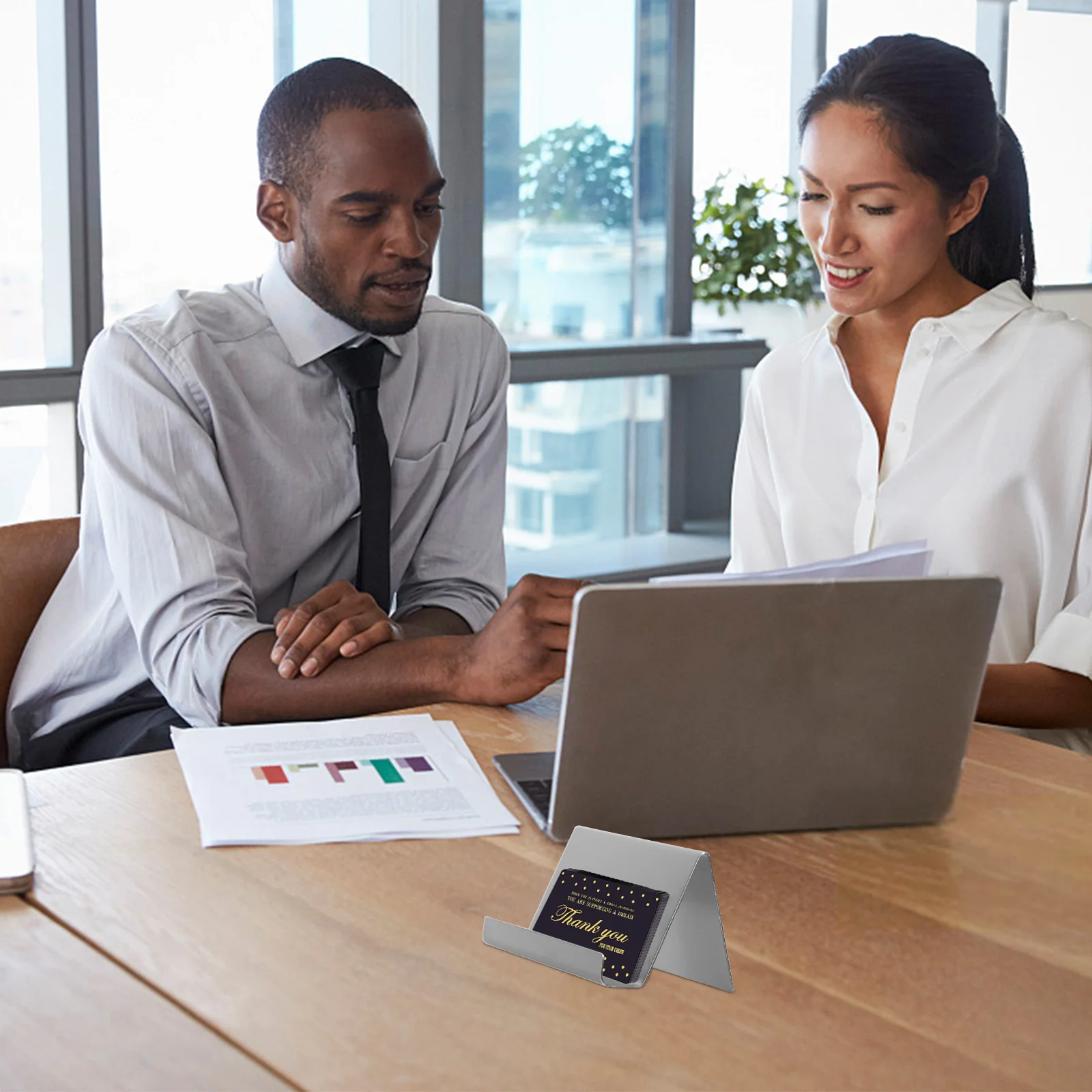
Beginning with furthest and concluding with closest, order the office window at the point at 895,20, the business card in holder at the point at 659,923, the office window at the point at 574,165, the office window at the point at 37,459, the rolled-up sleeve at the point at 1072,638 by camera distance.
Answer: the office window at the point at 895,20 < the office window at the point at 574,165 < the office window at the point at 37,459 < the rolled-up sleeve at the point at 1072,638 < the business card in holder at the point at 659,923

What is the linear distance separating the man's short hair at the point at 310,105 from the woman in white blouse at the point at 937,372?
0.57 metres

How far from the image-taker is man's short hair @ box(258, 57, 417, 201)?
1849 mm

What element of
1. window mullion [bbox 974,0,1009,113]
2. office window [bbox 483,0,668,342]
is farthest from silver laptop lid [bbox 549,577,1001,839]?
window mullion [bbox 974,0,1009,113]

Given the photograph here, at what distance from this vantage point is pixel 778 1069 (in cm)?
77

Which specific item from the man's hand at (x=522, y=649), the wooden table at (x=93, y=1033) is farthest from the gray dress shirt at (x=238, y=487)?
the wooden table at (x=93, y=1033)

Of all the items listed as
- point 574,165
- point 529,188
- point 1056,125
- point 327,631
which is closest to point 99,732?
point 327,631

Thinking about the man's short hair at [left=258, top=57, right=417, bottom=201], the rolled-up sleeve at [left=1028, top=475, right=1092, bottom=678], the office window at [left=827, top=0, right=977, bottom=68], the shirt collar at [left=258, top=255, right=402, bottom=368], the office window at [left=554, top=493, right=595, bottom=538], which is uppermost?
the office window at [left=827, top=0, right=977, bottom=68]

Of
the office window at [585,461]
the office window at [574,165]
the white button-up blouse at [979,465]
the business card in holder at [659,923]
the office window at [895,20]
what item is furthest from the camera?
the office window at [895,20]

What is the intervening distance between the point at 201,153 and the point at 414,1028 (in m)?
2.79

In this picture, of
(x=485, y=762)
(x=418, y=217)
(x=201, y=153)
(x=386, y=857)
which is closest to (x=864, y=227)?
(x=418, y=217)

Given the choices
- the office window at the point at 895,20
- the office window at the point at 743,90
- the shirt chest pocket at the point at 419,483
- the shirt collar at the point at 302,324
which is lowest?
the shirt chest pocket at the point at 419,483

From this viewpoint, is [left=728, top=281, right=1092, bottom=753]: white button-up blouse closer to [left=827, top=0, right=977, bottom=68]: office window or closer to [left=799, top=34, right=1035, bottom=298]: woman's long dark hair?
[left=799, top=34, right=1035, bottom=298]: woman's long dark hair

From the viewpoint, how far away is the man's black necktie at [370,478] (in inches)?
72.2

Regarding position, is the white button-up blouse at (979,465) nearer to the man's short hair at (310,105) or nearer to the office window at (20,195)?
the man's short hair at (310,105)
